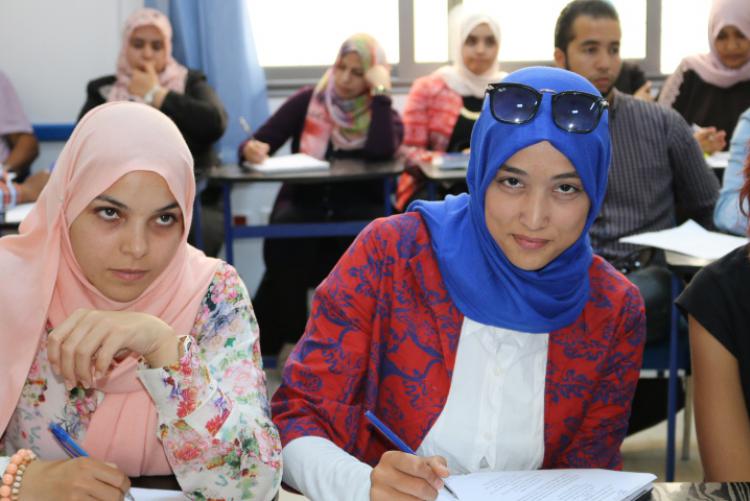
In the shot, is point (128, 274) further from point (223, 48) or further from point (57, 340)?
point (223, 48)

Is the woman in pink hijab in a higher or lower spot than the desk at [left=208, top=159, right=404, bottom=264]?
higher

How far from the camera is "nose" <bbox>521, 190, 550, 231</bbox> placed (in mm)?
1366

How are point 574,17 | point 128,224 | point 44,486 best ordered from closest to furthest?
point 44,486 < point 128,224 < point 574,17

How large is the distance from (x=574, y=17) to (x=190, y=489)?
2678mm

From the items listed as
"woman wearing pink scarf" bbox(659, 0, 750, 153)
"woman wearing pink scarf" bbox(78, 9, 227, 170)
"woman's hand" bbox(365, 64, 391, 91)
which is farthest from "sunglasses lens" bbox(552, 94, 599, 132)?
"woman wearing pink scarf" bbox(659, 0, 750, 153)

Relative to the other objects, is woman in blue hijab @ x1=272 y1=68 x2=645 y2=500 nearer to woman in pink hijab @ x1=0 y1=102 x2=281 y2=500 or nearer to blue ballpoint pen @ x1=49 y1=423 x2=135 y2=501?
woman in pink hijab @ x1=0 y1=102 x2=281 y2=500

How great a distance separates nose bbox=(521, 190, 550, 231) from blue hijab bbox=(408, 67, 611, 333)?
63 millimetres

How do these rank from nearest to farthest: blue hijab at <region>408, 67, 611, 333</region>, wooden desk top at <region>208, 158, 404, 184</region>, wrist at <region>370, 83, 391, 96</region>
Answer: blue hijab at <region>408, 67, 611, 333</region> → wooden desk top at <region>208, 158, 404, 184</region> → wrist at <region>370, 83, 391, 96</region>

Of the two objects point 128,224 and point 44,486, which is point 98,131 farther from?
point 44,486

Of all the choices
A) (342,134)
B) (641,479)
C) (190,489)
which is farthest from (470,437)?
(342,134)

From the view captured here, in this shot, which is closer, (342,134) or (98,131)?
(98,131)

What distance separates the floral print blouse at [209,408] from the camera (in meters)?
1.18

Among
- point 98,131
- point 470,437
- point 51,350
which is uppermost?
point 98,131

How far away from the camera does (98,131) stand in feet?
4.47
